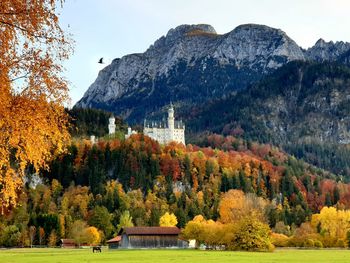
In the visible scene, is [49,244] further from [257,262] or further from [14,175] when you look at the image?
[14,175]

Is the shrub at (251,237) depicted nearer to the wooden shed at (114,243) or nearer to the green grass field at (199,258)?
the green grass field at (199,258)

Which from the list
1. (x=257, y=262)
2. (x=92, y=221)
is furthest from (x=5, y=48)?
(x=92, y=221)

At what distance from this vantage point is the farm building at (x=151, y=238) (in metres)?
146

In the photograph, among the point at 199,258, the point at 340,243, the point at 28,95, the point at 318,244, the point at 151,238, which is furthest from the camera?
the point at 151,238

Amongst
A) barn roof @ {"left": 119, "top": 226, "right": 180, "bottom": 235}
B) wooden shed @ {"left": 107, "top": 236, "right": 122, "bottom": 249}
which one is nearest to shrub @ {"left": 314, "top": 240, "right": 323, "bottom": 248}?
barn roof @ {"left": 119, "top": 226, "right": 180, "bottom": 235}

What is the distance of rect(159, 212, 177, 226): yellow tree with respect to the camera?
17341 centimetres

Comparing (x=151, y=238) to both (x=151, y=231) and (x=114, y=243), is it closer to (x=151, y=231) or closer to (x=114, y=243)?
(x=151, y=231)

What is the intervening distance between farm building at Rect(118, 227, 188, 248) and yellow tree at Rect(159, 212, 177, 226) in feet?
80.9

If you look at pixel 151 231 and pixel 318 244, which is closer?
pixel 318 244

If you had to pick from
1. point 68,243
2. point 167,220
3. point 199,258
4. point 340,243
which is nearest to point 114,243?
point 68,243

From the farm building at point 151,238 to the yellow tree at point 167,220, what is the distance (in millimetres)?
24647

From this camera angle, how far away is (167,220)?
17425 cm

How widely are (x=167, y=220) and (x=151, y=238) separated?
2734 cm

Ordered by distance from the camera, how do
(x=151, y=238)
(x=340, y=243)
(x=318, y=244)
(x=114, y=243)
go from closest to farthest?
(x=318, y=244) → (x=340, y=243) → (x=151, y=238) → (x=114, y=243)
